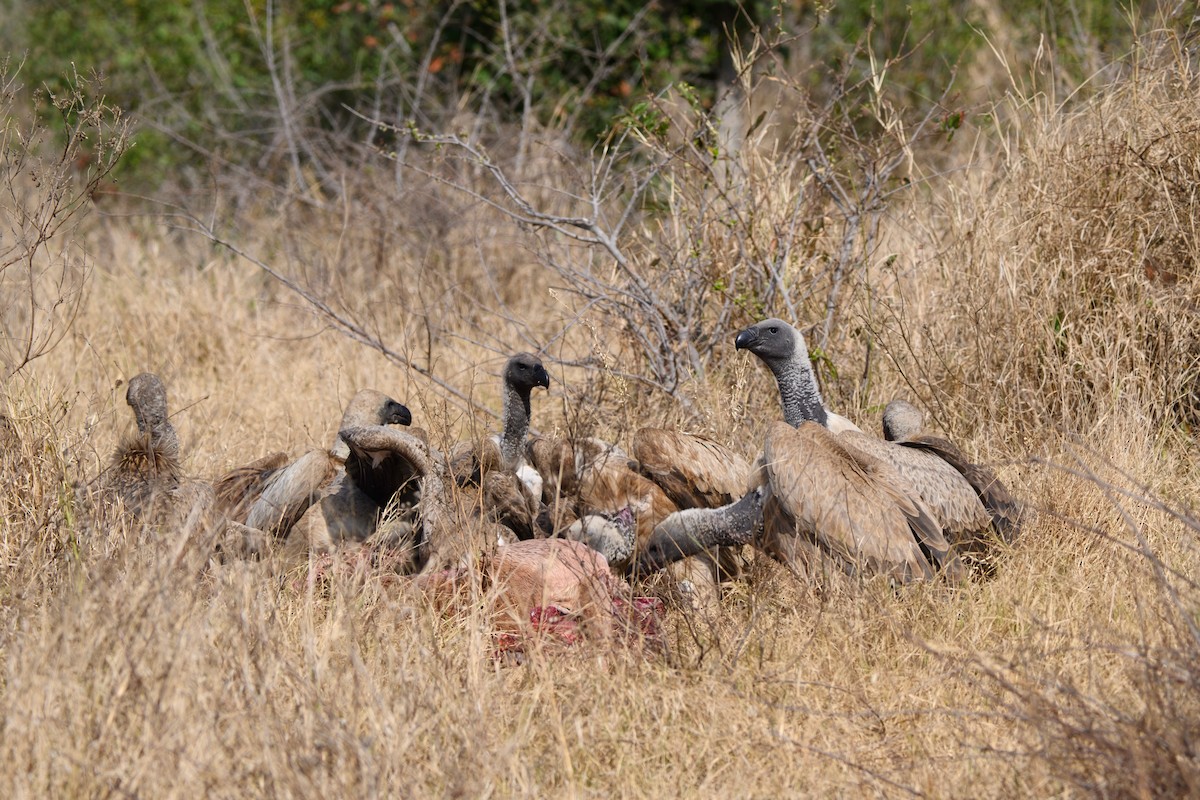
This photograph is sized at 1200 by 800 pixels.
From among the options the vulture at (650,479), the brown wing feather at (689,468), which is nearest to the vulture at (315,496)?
the vulture at (650,479)

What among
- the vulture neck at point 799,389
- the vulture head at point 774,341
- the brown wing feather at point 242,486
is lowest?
the brown wing feather at point 242,486

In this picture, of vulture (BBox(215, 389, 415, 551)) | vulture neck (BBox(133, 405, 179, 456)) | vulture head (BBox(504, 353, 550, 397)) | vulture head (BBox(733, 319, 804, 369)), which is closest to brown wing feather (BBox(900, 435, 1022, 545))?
vulture head (BBox(733, 319, 804, 369))

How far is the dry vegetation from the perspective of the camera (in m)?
3.24

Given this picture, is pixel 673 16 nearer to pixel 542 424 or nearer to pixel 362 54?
pixel 362 54

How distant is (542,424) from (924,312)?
6.75 ft

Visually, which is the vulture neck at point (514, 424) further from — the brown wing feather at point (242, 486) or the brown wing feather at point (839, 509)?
the brown wing feather at point (839, 509)

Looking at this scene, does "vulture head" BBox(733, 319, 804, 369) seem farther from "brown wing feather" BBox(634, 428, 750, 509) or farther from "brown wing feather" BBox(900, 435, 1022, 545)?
"brown wing feather" BBox(900, 435, 1022, 545)

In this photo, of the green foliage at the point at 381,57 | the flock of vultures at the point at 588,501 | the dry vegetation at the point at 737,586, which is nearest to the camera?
the dry vegetation at the point at 737,586

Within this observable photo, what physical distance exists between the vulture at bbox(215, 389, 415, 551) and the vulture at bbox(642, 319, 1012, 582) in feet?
3.85

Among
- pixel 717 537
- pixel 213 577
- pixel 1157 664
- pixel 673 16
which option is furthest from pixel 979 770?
pixel 673 16

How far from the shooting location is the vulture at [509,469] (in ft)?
18.1

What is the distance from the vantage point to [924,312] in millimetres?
6676

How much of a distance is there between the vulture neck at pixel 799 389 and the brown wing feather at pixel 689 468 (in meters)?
0.37

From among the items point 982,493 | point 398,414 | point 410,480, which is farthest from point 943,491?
point 398,414
